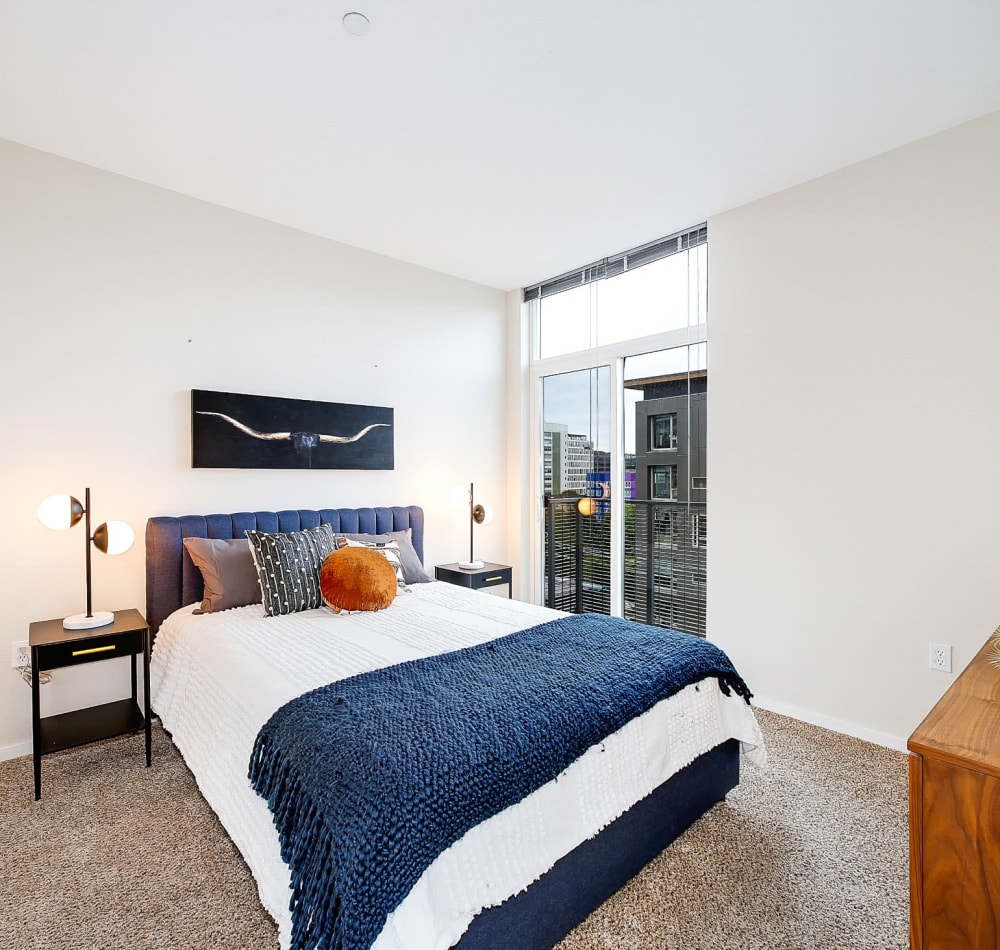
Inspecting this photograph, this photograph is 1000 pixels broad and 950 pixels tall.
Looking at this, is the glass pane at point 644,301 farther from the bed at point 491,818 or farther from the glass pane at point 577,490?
the bed at point 491,818

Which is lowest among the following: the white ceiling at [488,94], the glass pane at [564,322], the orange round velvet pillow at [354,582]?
the orange round velvet pillow at [354,582]

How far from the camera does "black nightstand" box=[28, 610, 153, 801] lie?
229 centimetres

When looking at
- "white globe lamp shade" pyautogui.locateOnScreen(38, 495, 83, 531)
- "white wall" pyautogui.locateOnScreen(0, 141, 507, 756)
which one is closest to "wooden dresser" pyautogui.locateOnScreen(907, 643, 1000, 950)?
"white globe lamp shade" pyautogui.locateOnScreen(38, 495, 83, 531)

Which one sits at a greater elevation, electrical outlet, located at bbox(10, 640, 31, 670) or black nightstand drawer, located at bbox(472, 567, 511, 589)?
black nightstand drawer, located at bbox(472, 567, 511, 589)

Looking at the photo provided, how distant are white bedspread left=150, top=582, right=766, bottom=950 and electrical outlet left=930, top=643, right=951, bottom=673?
40.0 inches

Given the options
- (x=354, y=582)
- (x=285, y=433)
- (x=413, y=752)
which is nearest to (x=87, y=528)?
(x=285, y=433)

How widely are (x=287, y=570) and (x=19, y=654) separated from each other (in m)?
1.21

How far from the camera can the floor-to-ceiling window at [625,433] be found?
356cm

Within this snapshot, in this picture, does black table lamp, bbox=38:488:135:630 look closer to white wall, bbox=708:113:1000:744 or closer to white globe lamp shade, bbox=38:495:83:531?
white globe lamp shade, bbox=38:495:83:531

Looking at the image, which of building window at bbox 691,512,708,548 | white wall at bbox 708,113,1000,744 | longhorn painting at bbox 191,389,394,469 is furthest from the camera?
building window at bbox 691,512,708,548

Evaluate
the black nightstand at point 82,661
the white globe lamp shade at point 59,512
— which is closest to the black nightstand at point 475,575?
the black nightstand at point 82,661

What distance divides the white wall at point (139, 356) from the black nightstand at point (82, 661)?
0.23 meters

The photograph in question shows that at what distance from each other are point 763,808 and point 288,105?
3.32 m

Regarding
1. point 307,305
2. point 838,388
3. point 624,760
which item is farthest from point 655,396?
point 624,760
